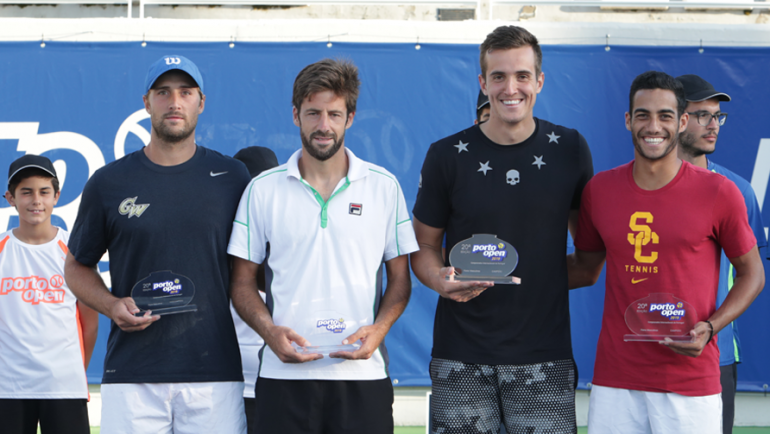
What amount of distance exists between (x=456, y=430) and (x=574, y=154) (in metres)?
1.23

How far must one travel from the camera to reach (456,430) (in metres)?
2.67

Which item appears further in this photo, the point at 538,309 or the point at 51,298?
the point at 51,298

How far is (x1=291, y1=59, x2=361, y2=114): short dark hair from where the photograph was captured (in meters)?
2.59

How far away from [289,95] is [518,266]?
11.6ft

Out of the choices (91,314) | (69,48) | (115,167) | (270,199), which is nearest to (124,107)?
(69,48)

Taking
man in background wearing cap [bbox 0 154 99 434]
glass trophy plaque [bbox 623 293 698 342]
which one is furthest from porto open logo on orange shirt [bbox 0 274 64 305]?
glass trophy plaque [bbox 623 293 698 342]

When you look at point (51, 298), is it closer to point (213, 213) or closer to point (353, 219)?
point (213, 213)

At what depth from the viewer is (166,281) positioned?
8.21 ft

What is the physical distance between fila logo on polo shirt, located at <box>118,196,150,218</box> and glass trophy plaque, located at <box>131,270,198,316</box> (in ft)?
0.86

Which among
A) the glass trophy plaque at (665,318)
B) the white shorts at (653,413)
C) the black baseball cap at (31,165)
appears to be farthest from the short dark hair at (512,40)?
the black baseball cap at (31,165)

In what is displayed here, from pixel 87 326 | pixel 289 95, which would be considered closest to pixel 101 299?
pixel 87 326

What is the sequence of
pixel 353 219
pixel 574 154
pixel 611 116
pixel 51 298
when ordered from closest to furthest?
pixel 353 219, pixel 574 154, pixel 51 298, pixel 611 116

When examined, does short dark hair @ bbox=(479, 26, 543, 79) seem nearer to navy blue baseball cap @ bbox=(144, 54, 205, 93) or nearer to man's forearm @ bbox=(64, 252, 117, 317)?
navy blue baseball cap @ bbox=(144, 54, 205, 93)

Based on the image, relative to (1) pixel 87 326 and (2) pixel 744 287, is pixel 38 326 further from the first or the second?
(2) pixel 744 287
